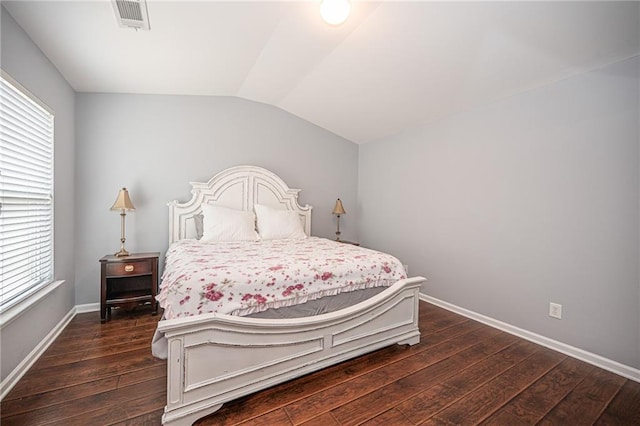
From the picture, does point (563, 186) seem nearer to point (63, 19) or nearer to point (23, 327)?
point (63, 19)

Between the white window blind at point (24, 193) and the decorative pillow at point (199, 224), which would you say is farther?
the decorative pillow at point (199, 224)

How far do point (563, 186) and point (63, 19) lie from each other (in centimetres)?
380

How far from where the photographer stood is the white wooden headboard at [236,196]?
10.8 feet

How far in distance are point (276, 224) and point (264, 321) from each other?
1.80 metres

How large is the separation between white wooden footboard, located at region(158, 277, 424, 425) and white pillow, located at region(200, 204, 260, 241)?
1564 mm

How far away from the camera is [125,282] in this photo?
306 centimetres

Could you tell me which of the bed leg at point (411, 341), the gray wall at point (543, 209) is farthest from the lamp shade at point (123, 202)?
the gray wall at point (543, 209)

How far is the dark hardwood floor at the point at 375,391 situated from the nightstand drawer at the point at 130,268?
59 cm

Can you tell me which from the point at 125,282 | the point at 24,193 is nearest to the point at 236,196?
the point at 125,282

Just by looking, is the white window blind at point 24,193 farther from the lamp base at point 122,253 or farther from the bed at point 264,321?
the bed at point 264,321

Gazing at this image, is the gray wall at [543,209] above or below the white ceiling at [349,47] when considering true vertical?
below

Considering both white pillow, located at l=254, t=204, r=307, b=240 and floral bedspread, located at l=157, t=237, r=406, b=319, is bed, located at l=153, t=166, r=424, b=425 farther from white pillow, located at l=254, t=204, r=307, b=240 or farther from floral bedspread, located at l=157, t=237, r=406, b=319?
white pillow, located at l=254, t=204, r=307, b=240

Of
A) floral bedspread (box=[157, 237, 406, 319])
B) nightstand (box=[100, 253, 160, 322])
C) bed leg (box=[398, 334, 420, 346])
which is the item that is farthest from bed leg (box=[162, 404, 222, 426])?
nightstand (box=[100, 253, 160, 322])

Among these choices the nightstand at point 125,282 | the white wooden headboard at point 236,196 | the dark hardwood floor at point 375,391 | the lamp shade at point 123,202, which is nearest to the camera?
the dark hardwood floor at point 375,391
